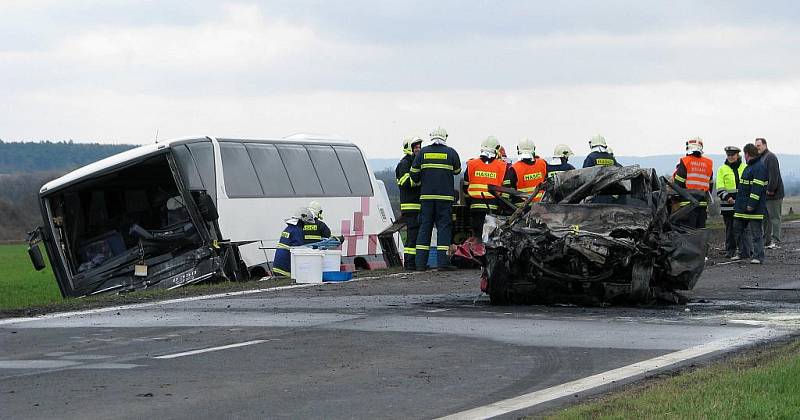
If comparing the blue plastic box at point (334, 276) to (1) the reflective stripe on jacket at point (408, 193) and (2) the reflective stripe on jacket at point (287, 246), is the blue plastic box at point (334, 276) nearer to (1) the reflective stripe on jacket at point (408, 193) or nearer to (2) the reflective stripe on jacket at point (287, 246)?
(2) the reflective stripe on jacket at point (287, 246)

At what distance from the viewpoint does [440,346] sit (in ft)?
37.7

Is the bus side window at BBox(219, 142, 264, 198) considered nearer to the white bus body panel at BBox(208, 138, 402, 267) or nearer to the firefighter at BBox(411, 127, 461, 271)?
the white bus body panel at BBox(208, 138, 402, 267)

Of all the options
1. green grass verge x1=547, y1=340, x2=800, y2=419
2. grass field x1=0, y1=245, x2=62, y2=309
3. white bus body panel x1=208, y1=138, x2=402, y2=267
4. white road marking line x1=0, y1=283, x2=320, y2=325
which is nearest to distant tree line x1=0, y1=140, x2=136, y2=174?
grass field x1=0, y1=245, x2=62, y2=309

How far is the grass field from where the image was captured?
27066 millimetres

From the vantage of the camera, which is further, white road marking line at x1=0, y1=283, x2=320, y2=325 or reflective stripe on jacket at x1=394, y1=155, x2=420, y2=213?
reflective stripe on jacket at x1=394, y1=155, x2=420, y2=213

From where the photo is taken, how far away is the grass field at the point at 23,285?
88.8 ft

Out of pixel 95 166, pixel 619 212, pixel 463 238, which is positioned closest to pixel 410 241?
pixel 463 238

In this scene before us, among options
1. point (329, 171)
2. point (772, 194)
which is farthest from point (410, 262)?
point (772, 194)

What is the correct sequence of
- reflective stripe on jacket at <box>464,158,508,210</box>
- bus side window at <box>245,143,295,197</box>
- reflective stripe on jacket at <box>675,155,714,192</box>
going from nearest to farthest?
reflective stripe on jacket at <box>464,158,508,210</box>, reflective stripe on jacket at <box>675,155,714,192</box>, bus side window at <box>245,143,295,197</box>

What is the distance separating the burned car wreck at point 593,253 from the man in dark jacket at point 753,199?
6.93 meters

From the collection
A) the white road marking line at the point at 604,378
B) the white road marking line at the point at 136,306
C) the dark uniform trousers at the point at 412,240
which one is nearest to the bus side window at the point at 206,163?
the dark uniform trousers at the point at 412,240

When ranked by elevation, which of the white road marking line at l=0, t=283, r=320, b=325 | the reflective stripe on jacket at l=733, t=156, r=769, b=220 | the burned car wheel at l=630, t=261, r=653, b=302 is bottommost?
the white road marking line at l=0, t=283, r=320, b=325

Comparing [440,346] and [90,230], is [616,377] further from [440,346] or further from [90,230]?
[90,230]

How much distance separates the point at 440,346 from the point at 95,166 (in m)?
13.8
